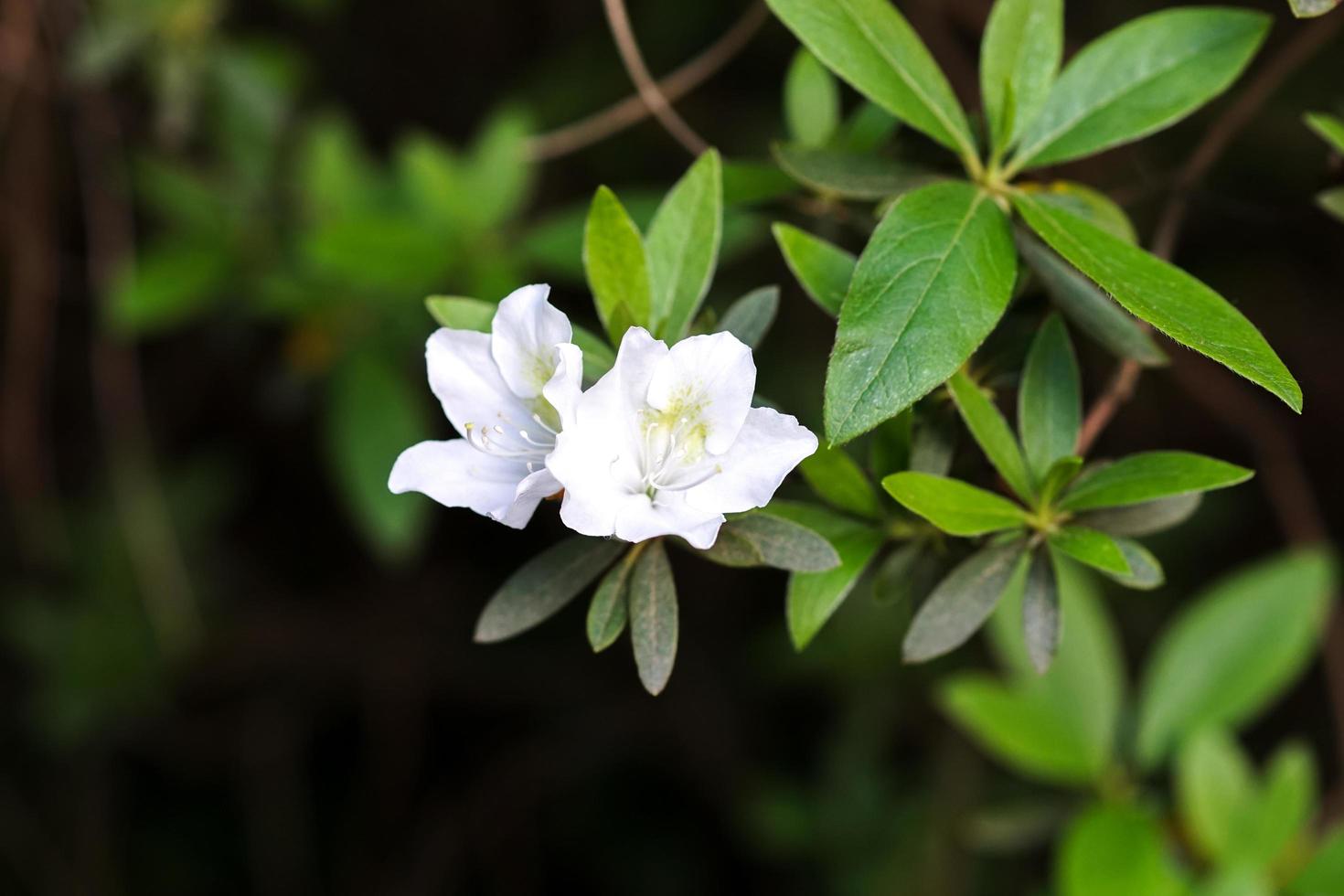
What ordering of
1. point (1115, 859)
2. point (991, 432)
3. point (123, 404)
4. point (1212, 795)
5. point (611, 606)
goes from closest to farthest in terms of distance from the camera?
1. point (611, 606)
2. point (991, 432)
3. point (1115, 859)
4. point (1212, 795)
5. point (123, 404)

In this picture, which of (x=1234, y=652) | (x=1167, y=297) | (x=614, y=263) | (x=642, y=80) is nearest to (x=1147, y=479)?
(x=1167, y=297)

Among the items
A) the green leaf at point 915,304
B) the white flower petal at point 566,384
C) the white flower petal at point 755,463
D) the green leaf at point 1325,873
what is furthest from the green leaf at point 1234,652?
the white flower petal at point 566,384

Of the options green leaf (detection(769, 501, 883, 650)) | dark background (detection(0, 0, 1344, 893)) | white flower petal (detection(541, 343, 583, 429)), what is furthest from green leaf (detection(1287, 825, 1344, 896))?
white flower petal (detection(541, 343, 583, 429))

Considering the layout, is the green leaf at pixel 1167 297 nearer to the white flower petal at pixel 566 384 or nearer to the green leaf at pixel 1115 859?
the white flower petal at pixel 566 384

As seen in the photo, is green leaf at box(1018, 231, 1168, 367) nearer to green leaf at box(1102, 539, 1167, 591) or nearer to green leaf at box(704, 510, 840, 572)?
green leaf at box(1102, 539, 1167, 591)

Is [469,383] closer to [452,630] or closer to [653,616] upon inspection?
[653,616]

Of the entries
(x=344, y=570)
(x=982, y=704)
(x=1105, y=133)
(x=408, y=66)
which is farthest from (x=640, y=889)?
(x=1105, y=133)
